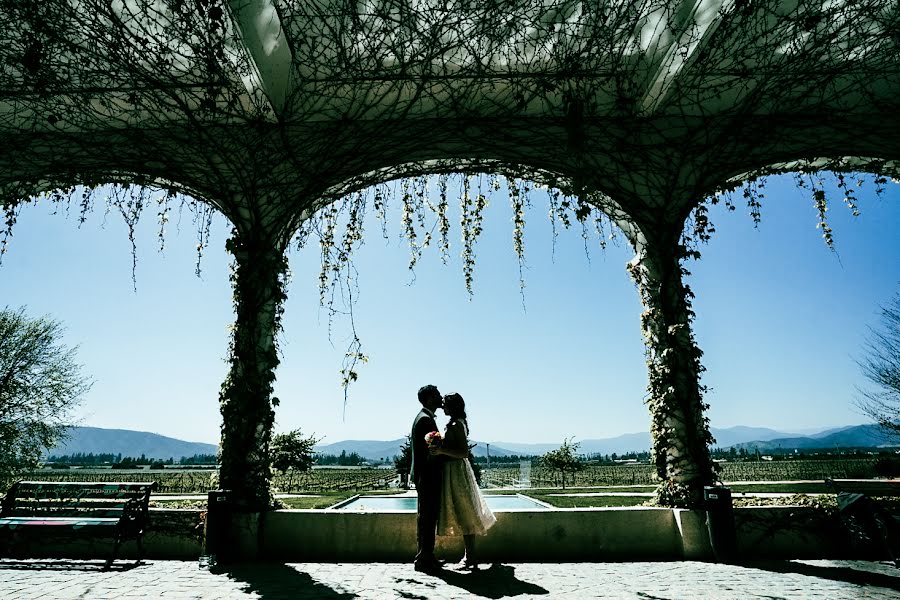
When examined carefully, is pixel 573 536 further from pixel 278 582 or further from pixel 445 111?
pixel 445 111

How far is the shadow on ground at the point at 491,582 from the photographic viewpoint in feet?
9.57

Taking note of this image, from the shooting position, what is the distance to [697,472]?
4051 mm

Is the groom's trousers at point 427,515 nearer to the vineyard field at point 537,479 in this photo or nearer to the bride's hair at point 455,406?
the bride's hair at point 455,406

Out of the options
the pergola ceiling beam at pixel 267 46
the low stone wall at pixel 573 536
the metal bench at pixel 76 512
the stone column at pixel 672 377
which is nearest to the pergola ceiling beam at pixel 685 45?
the stone column at pixel 672 377

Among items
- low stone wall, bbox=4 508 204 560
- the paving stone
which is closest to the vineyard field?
low stone wall, bbox=4 508 204 560

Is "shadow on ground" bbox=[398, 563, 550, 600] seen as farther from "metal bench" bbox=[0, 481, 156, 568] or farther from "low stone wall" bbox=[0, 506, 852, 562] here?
"metal bench" bbox=[0, 481, 156, 568]

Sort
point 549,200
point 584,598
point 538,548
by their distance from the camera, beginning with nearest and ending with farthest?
point 584,598
point 538,548
point 549,200

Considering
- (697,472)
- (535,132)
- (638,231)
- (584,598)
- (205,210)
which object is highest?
(535,132)

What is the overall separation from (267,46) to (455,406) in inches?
131

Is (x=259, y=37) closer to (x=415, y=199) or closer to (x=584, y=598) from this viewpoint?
(x=415, y=199)

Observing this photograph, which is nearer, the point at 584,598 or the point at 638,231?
the point at 584,598

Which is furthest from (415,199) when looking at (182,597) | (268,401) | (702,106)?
(182,597)

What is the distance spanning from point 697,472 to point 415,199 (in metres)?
3.77

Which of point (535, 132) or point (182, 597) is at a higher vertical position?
point (535, 132)
